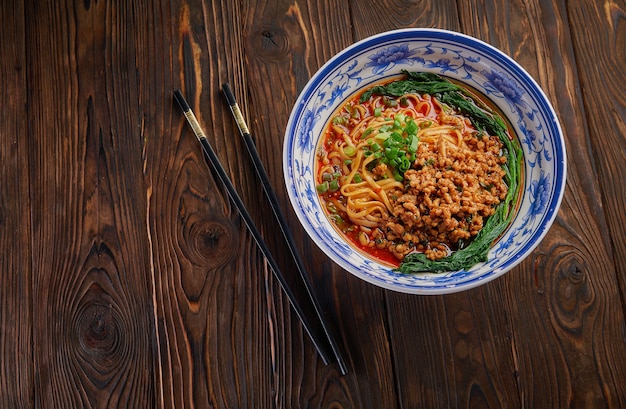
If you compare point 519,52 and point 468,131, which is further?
point 519,52

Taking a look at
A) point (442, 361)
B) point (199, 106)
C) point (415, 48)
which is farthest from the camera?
point (199, 106)

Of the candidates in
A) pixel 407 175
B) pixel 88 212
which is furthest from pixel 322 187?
pixel 88 212

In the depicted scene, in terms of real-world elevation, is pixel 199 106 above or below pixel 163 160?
above

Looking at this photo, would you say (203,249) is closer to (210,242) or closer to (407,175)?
(210,242)

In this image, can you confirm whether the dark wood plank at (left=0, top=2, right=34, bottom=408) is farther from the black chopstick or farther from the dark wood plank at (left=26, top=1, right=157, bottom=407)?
the black chopstick

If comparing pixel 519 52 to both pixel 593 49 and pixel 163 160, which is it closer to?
pixel 593 49

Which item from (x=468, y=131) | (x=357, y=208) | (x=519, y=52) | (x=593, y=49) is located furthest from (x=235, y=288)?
(x=593, y=49)

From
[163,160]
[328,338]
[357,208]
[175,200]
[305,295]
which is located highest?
[163,160]
